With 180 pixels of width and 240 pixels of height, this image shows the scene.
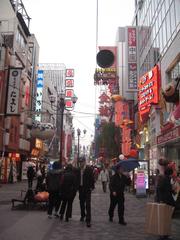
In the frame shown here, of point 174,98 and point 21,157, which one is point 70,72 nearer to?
point 21,157

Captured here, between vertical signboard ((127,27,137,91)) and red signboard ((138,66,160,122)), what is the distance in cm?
625

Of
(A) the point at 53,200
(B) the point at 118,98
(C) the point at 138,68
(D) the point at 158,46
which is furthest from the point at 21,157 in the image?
(A) the point at 53,200

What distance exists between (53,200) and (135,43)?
3232 centimetres

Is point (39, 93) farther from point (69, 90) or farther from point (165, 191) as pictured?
point (165, 191)

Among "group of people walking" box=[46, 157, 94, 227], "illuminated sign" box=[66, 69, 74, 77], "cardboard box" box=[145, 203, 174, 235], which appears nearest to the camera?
"cardboard box" box=[145, 203, 174, 235]

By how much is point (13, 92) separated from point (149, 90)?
39.6 ft

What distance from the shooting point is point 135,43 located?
4100cm

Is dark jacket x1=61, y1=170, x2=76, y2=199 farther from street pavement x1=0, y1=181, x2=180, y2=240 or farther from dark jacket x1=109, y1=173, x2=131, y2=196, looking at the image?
dark jacket x1=109, y1=173, x2=131, y2=196

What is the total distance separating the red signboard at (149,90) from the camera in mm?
28453

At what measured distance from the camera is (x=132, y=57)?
39.8m

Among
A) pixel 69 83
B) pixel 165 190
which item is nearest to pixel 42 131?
pixel 69 83

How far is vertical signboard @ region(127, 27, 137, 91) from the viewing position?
3897 centimetres

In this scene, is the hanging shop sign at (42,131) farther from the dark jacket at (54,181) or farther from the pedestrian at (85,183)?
the pedestrian at (85,183)

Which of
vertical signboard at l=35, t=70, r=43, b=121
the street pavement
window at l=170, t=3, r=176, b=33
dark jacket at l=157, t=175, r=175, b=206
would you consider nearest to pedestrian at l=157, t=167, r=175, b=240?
dark jacket at l=157, t=175, r=175, b=206
